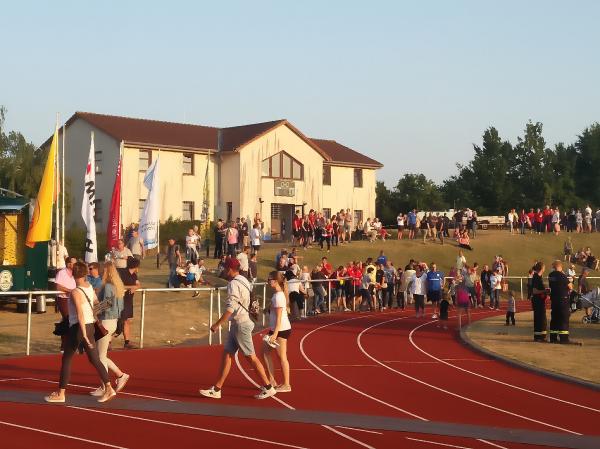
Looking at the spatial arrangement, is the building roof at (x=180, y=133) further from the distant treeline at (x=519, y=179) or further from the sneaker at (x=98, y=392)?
the sneaker at (x=98, y=392)

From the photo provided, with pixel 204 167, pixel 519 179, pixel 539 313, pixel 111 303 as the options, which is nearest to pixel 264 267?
pixel 204 167

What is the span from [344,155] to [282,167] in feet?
23.6

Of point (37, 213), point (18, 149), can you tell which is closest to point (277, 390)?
point (37, 213)

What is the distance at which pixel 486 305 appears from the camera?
114ft

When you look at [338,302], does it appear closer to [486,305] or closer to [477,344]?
[486,305]

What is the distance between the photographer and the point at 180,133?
5494 cm

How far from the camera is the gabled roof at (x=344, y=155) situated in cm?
5984

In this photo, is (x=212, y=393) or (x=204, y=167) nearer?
(x=212, y=393)

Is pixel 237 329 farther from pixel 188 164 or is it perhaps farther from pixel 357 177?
pixel 357 177

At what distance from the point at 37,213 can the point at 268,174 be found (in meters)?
31.6

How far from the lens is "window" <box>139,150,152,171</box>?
2005 inches

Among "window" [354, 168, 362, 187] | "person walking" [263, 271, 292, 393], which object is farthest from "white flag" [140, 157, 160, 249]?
"window" [354, 168, 362, 187]

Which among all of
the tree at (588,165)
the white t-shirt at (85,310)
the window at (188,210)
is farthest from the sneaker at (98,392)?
the tree at (588,165)

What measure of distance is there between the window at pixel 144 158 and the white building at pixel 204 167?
53mm
